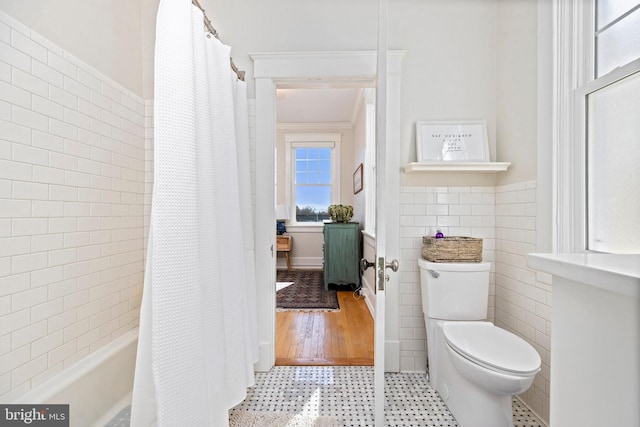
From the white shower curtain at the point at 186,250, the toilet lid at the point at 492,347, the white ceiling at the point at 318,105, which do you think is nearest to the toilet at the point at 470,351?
the toilet lid at the point at 492,347

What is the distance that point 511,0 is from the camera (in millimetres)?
1756

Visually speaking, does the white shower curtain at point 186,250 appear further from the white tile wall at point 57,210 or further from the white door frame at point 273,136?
the white door frame at point 273,136

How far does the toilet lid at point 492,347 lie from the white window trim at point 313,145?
147 inches

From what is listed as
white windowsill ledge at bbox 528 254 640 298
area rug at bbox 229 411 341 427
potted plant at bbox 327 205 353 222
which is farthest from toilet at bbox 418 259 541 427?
potted plant at bbox 327 205 353 222

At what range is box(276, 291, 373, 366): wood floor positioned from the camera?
208 cm

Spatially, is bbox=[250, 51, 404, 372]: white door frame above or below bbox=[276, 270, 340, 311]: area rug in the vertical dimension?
above

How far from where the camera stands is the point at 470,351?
1346 millimetres

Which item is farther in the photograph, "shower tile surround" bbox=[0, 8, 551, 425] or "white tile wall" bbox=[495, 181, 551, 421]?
"white tile wall" bbox=[495, 181, 551, 421]

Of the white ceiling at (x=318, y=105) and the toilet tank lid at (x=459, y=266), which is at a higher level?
the white ceiling at (x=318, y=105)

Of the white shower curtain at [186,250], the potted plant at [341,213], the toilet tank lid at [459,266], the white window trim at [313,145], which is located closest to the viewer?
the white shower curtain at [186,250]

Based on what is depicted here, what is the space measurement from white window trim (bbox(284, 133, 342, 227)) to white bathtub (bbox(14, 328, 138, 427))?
371cm

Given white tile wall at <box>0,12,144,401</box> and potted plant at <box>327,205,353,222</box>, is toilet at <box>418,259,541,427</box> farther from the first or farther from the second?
potted plant at <box>327,205,353,222</box>

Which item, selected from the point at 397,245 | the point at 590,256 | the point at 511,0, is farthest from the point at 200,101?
the point at 511,0

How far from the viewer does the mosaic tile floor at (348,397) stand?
1.51m
